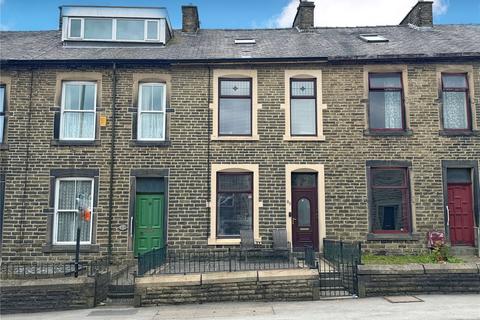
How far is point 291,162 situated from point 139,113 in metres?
5.23

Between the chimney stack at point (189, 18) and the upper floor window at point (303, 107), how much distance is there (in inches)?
238

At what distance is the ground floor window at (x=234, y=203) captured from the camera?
13805mm

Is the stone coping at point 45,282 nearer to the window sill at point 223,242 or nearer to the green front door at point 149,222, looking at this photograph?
the green front door at point 149,222

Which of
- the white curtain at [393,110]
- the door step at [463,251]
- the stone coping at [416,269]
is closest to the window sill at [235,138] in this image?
the white curtain at [393,110]

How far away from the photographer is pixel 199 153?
1393 cm

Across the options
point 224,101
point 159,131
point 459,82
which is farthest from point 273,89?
point 459,82

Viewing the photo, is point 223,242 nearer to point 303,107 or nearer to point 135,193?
point 135,193

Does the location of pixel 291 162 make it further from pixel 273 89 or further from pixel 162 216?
pixel 162 216

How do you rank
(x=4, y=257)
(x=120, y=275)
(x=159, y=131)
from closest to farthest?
(x=120, y=275), (x=4, y=257), (x=159, y=131)

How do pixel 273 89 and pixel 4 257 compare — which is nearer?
pixel 4 257

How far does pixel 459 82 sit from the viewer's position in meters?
14.3

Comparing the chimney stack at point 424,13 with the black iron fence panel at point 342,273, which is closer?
the black iron fence panel at point 342,273

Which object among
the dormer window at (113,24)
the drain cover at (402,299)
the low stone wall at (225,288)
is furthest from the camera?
the dormer window at (113,24)

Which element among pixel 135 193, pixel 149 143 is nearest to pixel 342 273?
pixel 135 193
